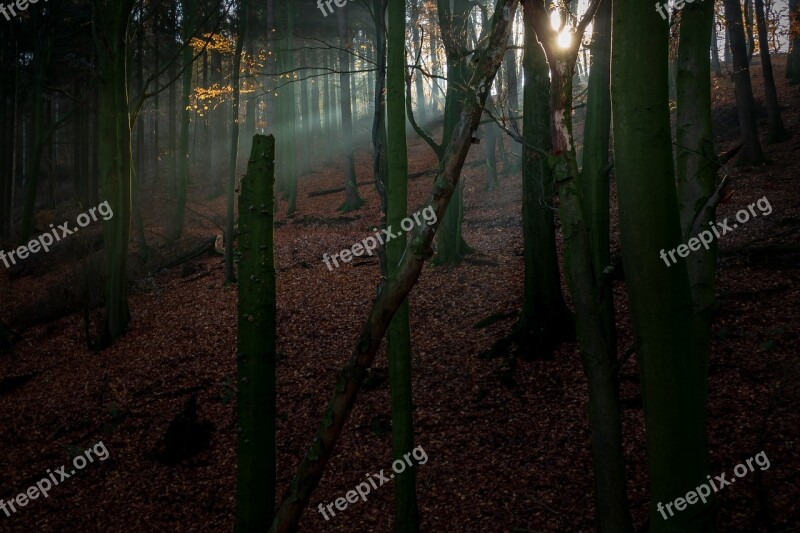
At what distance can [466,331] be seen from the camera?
28.8ft

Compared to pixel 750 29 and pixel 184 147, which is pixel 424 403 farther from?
pixel 750 29

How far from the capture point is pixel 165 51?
2680 cm

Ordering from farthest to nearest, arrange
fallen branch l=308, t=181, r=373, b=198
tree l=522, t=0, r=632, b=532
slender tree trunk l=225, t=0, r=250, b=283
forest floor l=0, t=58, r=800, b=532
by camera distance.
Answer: fallen branch l=308, t=181, r=373, b=198 < slender tree trunk l=225, t=0, r=250, b=283 < forest floor l=0, t=58, r=800, b=532 < tree l=522, t=0, r=632, b=532

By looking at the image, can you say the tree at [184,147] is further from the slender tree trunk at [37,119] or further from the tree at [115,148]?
the tree at [115,148]

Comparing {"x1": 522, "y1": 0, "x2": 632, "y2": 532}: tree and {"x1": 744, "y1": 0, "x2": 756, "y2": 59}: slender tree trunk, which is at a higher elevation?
{"x1": 744, "y1": 0, "x2": 756, "y2": 59}: slender tree trunk

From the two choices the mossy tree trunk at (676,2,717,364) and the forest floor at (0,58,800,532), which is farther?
the forest floor at (0,58,800,532)

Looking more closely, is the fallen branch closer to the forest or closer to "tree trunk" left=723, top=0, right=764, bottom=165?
the forest

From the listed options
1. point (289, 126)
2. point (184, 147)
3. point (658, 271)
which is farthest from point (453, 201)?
point (289, 126)

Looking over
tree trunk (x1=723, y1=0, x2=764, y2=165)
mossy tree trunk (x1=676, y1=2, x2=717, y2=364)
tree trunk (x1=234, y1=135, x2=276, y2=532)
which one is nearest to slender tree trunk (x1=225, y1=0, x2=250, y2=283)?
tree trunk (x1=234, y1=135, x2=276, y2=532)

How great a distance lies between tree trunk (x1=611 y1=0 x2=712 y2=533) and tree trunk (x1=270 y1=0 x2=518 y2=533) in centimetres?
63

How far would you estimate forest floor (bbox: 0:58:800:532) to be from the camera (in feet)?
A: 17.1

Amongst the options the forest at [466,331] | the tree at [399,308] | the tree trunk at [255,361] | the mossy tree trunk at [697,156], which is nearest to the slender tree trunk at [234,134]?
the forest at [466,331]

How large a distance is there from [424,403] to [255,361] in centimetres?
451

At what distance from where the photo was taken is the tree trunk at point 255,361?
3.01m
